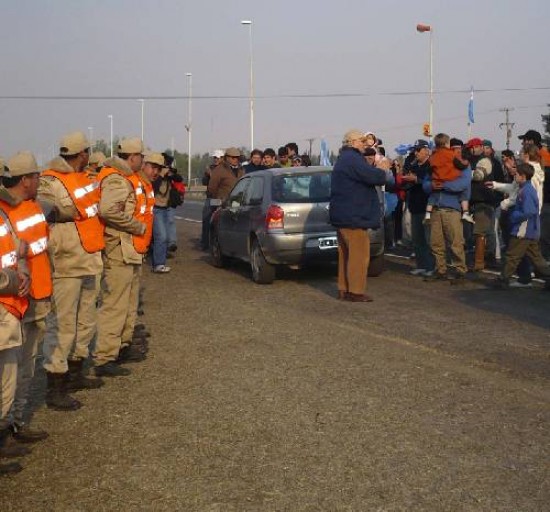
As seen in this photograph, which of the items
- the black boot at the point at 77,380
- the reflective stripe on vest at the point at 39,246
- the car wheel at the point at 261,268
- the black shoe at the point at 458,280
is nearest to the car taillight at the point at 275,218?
the car wheel at the point at 261,268

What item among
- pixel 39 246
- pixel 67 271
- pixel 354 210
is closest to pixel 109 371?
pixel 67 271

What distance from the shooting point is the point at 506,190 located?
12.4 metres

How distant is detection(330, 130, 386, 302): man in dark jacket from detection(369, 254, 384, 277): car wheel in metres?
2.00

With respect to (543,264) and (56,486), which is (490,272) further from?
(56,486)

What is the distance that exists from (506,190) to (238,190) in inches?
173

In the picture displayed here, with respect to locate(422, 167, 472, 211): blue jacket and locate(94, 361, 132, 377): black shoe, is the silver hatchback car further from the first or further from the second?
locate(94, 361, 132, 377): black shoe

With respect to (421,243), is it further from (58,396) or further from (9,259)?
(9,259)

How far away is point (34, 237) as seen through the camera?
5.39m

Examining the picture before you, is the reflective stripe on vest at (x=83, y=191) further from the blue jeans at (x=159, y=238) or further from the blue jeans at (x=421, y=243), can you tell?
the blue jeans at (x=159, y=238)

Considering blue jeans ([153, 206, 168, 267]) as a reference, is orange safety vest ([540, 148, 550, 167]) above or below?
above

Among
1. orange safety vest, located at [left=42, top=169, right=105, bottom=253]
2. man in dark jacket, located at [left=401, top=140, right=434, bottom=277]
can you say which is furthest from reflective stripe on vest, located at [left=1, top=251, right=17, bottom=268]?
man in dark jacket, located at [left=401, top=140, right=434, bottom=277]

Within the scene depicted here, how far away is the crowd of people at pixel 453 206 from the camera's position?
11.4 m

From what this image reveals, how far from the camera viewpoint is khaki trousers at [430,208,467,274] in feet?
41.5

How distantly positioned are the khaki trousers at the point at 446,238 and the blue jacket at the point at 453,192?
8 centimetres
